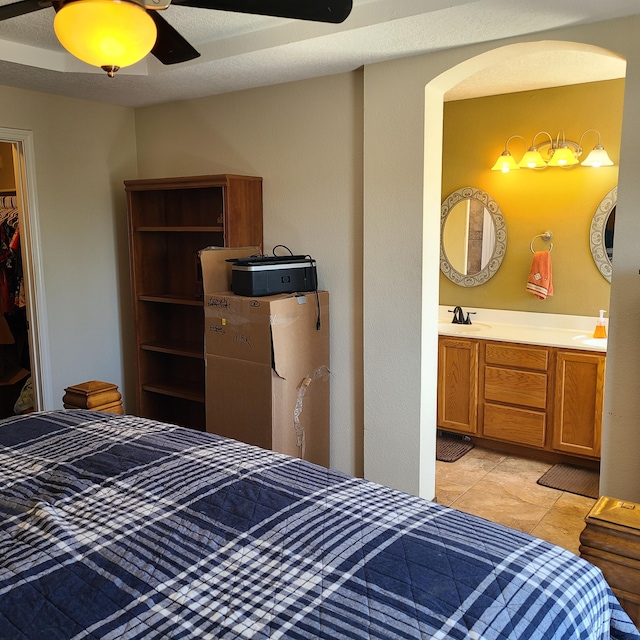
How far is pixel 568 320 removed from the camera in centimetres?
409

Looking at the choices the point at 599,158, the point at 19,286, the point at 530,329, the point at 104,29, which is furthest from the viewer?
the point at 19,286

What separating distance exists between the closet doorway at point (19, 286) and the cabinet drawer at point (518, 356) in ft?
8.89

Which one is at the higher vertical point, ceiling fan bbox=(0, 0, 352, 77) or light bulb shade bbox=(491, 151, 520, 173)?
ceiling fan bbox=(0, 0, 352, 77)

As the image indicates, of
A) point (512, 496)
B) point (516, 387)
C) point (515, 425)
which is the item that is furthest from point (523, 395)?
point (512, 496)

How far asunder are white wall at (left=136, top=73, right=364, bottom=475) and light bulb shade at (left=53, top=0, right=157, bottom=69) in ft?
5.85

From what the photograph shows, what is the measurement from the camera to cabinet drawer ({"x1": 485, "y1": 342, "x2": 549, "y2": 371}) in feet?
12.4

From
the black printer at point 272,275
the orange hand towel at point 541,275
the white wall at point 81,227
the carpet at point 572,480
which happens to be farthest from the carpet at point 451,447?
the white wall at point 81,227

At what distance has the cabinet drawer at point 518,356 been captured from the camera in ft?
12.4

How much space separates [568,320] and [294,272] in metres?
1.93

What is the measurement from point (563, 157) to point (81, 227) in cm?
296

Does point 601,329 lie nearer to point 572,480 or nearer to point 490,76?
point 572,480

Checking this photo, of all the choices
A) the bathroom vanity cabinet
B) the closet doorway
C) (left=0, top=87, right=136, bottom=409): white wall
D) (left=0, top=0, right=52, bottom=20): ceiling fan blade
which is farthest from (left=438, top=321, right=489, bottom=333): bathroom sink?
(left=0, top=0, right=52, bottom=20): ceiling fan blade

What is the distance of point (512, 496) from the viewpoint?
11.4ft

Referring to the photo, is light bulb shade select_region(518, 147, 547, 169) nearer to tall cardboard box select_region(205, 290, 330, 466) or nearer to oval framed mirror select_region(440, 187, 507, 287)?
oval framed mirror select_region(440, 187, 507, 287)
